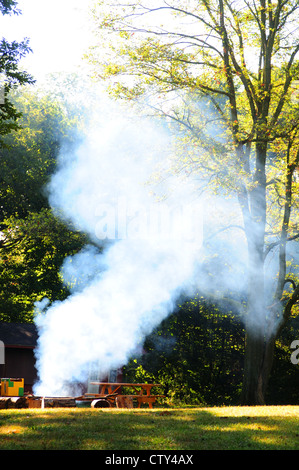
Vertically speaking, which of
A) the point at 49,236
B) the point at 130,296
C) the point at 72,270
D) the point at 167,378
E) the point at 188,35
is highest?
the point at 188,35

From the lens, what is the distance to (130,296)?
2023 cm

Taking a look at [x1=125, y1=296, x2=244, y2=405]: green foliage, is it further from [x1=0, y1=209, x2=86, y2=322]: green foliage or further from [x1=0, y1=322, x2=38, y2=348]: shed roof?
[x1=0, y1=209, x2=86, y2=322]: green foliage

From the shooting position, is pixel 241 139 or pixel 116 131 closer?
pixel 241 139

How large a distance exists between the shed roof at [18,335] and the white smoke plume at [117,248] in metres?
0.83

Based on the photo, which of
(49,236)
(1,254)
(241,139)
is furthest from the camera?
(1,254)

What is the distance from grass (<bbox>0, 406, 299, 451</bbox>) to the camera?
7219mm

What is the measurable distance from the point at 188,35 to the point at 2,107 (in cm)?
900

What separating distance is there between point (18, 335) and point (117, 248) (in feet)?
19.7

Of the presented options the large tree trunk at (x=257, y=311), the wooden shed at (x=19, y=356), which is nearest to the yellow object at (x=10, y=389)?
the wooden shed at (x=19, y=356)

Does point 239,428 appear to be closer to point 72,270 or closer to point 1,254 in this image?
point 72,270

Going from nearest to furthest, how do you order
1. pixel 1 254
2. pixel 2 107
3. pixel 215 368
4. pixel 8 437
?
pixel 8 437 < pixel 2 107 < pixel 215 368 < pixel 1 254

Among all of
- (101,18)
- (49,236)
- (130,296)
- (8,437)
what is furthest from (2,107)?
(49,236)
